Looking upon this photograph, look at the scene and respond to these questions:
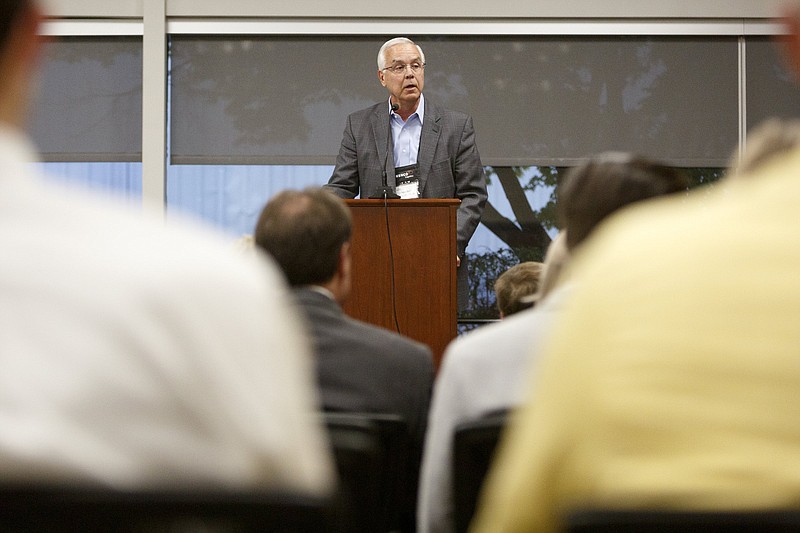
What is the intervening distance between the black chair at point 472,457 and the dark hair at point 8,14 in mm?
751

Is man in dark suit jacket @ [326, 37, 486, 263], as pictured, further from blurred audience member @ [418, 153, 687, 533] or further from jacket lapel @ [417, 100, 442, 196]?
blurred audience member @ [418, 153, 687, 533]

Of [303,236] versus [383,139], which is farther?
[383,139]

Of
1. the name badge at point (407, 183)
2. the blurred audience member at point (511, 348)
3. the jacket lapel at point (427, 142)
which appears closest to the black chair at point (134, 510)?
the blurred audience member at point (511, 348)

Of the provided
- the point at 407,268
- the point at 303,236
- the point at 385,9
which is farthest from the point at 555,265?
the point at 385,9

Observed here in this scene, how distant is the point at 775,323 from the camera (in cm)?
83

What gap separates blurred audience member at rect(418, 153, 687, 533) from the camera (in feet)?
5.56

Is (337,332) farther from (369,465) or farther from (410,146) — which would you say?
(410,146)

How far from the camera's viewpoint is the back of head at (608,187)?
177 cm

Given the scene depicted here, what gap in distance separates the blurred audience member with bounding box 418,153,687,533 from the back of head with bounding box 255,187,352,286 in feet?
1.90

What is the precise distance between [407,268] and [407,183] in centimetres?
72

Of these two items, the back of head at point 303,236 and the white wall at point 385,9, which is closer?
the back of head at point 303,236

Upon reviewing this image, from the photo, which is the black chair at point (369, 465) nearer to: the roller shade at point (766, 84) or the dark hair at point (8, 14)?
the dark hair at point (8, 14)

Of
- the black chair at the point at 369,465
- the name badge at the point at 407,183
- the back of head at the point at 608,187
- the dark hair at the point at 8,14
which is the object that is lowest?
the black chair at the point at 369,465

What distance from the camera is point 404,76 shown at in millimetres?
5621
